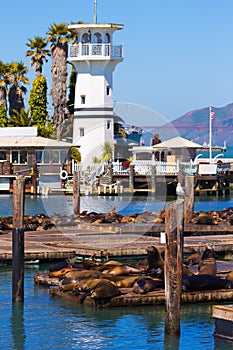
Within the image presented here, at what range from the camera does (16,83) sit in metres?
60.3

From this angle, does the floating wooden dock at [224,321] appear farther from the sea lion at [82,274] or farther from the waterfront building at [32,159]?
the waterfront building at [32,159]

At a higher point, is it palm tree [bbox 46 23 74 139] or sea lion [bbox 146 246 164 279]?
palm tree [bbox 46 23 74 139]

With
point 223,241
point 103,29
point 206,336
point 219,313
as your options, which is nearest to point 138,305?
point 206,336

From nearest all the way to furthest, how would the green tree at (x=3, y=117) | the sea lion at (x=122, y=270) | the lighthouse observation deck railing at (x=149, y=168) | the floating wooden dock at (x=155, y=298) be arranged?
the floating wooden dock at (x=155, y=298) → the sea lion at (x=122, y=270) → the lighthouse observation deck railing at (x=149, y=168) → the green tree at (x=3, y=117)

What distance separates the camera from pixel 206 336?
14.1 metres

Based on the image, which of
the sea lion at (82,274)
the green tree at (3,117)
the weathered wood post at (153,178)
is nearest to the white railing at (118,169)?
the weathered wood post at (153,178)

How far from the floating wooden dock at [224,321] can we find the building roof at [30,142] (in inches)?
1430

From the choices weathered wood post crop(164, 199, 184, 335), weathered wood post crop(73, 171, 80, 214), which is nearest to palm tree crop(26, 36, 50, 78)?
weathered wood post crop(73, 171, 80, 214)

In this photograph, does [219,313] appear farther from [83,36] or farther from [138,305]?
[83,36]

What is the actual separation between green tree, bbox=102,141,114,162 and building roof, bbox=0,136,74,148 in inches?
A: 75.9

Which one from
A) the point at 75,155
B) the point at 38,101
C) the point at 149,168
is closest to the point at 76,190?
the point at 149,168

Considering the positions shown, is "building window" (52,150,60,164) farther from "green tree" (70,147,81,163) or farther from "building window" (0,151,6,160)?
"building window" (0,151,6,160)

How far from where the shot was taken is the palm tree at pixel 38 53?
60.4 m

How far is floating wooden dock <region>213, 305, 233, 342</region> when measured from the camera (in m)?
12.6
